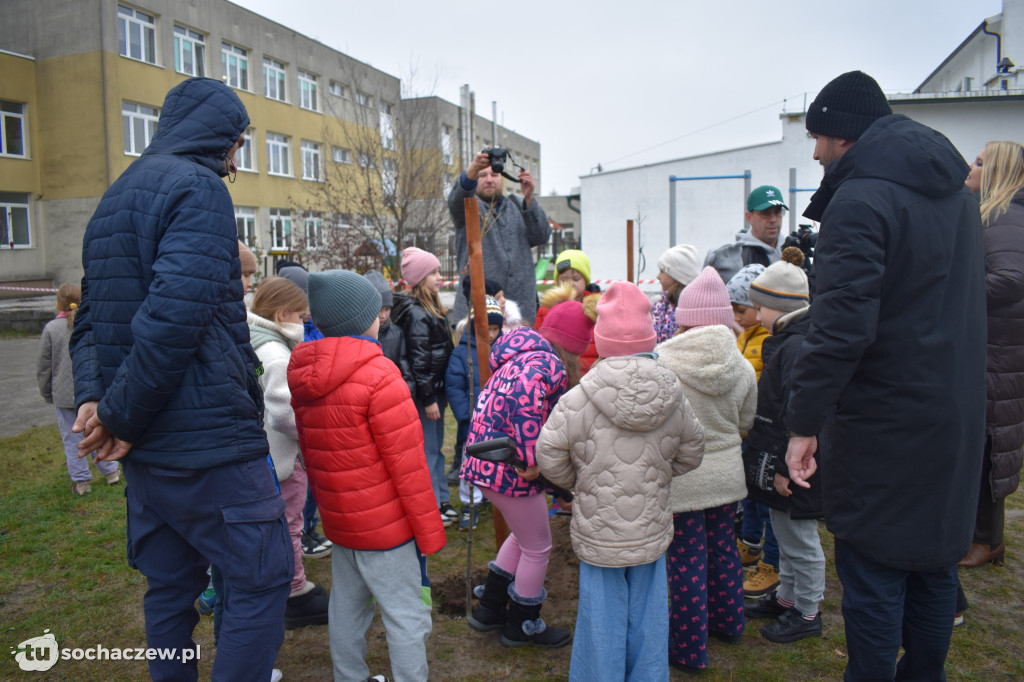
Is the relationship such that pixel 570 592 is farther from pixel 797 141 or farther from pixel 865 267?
pixel 797 141

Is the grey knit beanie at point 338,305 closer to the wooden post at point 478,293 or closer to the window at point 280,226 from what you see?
the wooden post at point 478,293

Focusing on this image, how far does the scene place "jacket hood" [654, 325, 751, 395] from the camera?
Result: 296 cm

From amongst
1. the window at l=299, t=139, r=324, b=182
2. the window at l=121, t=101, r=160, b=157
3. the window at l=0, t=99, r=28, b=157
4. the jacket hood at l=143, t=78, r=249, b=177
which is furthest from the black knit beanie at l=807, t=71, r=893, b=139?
the window at l=299, t=139, r=324, b=182

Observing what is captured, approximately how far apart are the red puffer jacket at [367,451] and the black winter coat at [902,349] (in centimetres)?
136

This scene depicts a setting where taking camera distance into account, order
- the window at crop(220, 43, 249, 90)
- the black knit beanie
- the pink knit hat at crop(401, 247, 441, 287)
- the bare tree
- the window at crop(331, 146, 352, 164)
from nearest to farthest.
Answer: the black knit beanie, the pink knit hat at crop(401, 247, 441, 287), the bare tree, the window at crop(331, 146, 352, 164), the window at crop(220, 43, 249, 90)

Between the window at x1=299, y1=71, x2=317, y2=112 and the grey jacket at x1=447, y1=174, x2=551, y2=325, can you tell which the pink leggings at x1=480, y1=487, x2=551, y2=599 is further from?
the window at x1=299, y1=71, x2=317, y2=112

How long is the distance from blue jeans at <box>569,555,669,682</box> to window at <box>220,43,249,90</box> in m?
29.1

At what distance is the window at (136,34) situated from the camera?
23.3m

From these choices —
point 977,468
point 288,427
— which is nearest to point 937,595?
point 977,468

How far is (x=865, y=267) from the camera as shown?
212 centimetres

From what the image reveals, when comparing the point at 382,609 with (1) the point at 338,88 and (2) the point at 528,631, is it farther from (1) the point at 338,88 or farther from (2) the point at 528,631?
(1) the point at 338,88

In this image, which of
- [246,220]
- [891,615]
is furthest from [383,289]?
[246,220]

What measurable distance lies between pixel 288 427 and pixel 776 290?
2411 millimetres

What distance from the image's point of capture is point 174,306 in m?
2.00
